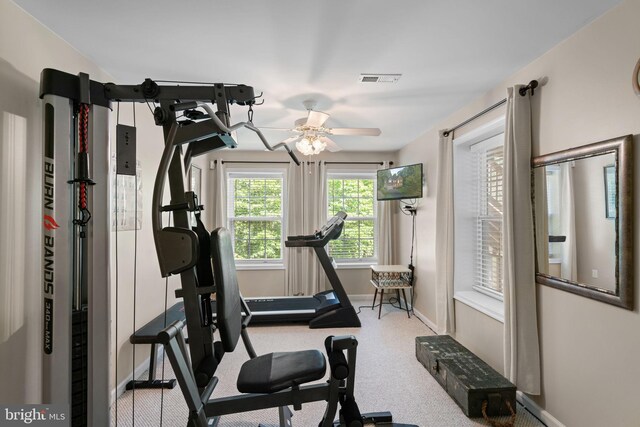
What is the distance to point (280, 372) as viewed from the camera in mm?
1576

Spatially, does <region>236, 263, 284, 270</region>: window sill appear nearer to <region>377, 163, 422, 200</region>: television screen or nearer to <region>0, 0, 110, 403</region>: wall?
<region>377, 163, 422, 200</region>: television screen

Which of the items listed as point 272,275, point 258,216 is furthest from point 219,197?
point 272,275

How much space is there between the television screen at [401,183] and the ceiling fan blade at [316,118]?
5.88ft

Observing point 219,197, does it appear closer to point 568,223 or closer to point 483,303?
point 483,303

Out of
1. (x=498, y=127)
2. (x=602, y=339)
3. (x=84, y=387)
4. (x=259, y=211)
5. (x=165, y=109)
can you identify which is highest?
(x=498, y=127)

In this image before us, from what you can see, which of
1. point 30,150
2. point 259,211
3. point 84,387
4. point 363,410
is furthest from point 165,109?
point 259,211

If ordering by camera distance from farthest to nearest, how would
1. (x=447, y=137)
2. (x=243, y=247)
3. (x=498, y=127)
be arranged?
(x=243, y=247) < (x=447, y=137) < (x=498, y=127)

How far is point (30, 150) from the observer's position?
154cm

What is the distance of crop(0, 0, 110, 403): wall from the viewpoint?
141 centimetres

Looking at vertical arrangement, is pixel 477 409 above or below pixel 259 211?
below

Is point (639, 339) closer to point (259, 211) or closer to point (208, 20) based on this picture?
point (208, 20)

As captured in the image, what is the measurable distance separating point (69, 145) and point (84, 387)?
109 cm

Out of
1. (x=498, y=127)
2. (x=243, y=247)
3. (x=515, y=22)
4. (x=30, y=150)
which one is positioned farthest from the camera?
(x=243, y=247)

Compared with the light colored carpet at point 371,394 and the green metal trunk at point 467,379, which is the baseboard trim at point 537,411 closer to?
the light colored carpet at point 371,394
